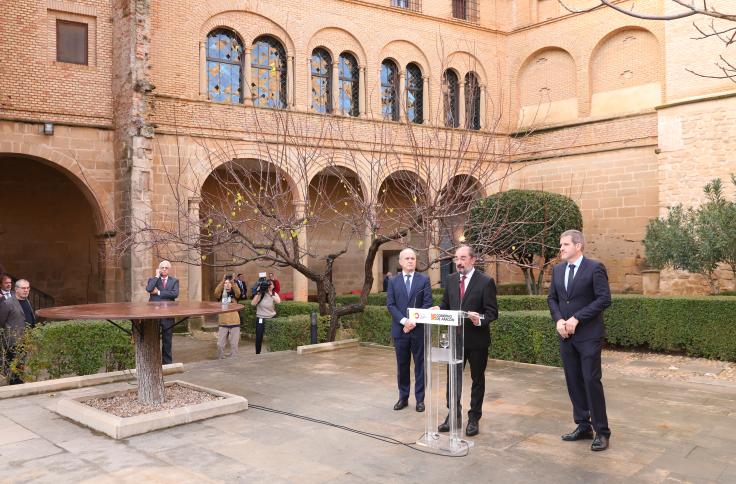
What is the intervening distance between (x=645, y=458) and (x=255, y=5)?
652 inches

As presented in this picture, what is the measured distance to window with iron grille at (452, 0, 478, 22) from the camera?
22266mm

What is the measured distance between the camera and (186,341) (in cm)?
1495

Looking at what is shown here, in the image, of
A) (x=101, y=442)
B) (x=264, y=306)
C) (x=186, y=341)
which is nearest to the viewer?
(x=101, y=442)

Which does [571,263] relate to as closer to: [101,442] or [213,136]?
[101,442]

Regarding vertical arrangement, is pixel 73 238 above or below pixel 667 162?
below

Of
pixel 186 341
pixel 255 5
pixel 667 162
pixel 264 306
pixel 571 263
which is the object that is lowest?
pixel 186 341

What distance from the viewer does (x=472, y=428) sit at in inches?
221

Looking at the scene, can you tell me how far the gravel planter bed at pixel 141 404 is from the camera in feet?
20.7

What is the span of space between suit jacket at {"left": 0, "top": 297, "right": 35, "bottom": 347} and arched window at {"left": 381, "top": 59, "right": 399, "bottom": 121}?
1416 centimetres

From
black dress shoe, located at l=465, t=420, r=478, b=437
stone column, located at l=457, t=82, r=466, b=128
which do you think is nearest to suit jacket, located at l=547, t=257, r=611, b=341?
black dress shoe, located at l=465, t=420, r=478, b=437

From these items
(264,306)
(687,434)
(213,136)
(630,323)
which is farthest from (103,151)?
(687,434)

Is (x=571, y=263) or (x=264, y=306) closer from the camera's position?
(x=571, y=263)

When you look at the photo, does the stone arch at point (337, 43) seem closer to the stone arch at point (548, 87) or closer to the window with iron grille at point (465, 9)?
the window with iron grille at point (465, 9)

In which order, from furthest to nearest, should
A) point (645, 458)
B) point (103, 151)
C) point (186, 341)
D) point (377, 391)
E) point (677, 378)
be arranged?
point (103, 151), point (186, 341), point (677, 378), point (377, 391), point (645, 458)
